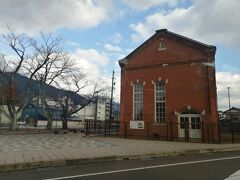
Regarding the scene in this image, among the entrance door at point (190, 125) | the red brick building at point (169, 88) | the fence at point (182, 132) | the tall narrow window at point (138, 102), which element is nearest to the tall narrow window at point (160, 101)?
the red brick building at point (169, 88)

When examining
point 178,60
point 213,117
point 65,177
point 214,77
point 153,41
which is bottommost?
point 65,177

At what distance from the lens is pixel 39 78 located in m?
37.3

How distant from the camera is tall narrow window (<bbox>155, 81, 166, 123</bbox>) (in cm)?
2669

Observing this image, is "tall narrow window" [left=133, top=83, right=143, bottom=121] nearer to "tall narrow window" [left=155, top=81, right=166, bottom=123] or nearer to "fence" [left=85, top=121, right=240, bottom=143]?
"fence" [left=85, top=121, right=240, bottom=143]

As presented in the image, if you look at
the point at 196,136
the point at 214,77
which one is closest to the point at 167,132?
the point at 196,136

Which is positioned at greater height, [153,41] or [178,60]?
[153,41]

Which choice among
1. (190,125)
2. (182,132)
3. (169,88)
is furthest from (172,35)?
(182,132)

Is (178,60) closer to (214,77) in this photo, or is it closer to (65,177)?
(214,77)

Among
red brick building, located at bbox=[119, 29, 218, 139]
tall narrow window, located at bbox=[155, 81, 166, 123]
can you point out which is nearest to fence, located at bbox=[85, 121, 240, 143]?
red brick building, located at bbox=[119, 29, 218, 139]

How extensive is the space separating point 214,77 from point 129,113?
908cm

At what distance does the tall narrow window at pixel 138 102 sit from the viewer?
91.8ft

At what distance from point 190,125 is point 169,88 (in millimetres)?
4042

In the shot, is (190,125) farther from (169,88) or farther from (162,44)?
(162,44)

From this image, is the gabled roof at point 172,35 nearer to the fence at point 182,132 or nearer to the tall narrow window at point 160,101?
the tall narrow window at point 160,101
